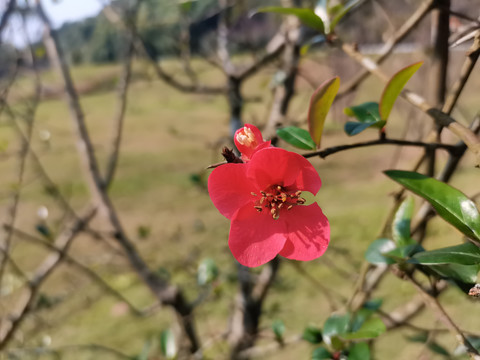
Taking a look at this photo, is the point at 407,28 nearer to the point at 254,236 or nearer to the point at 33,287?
the point at 254,236

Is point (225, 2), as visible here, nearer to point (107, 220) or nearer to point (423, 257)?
point (107, 220)

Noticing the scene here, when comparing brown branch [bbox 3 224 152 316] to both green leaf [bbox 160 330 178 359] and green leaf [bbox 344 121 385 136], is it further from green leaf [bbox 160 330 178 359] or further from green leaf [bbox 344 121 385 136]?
green leaf [bbox 344 121 385 136]

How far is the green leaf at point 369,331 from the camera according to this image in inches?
15.8

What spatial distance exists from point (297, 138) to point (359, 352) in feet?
0.77

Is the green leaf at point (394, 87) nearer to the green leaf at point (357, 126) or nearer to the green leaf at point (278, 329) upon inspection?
the green leaf at point (357, 126)

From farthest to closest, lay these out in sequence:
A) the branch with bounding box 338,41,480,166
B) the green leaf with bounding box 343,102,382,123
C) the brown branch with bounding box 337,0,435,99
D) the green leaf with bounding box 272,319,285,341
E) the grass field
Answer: the grass field, the green leaf with bounding box 272,319,285,341, the brown branch with bounding box 337,0,435,99, the green leaf with bounding box 343,102,382,123, the branch with bounding box 338,41,480,166

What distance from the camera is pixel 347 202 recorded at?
3092 millimetres

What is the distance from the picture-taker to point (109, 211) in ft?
3.57

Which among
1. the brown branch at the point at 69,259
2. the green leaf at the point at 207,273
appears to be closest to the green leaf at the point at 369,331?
the green leaf at the point at 207,273

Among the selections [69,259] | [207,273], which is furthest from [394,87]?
[69,259]

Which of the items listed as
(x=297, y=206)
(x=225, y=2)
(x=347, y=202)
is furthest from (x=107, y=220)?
(x=347, y=202)

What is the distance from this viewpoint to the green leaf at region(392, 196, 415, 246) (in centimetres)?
42

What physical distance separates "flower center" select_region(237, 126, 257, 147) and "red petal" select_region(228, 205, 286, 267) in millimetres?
52

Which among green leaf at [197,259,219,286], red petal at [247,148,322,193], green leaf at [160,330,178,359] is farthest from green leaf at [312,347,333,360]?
green leaf at [197,259,219,286]
